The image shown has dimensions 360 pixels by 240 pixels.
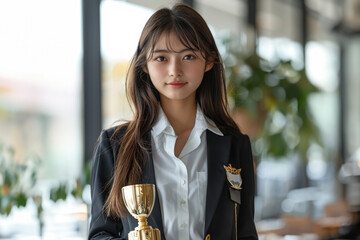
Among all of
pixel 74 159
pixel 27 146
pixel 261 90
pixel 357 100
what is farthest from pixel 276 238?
pixel 357 100

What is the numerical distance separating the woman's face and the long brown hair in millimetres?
18

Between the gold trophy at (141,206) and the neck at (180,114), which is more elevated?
the neck at (180,114)

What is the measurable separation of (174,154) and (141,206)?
0.30 m

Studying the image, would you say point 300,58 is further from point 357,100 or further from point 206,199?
point 206,199

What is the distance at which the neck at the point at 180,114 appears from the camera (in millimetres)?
1819

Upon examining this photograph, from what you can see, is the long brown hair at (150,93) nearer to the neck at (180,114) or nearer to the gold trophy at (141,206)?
the neck at (180,114)

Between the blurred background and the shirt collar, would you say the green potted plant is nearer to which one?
the blurred background

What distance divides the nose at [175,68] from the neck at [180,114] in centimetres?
15

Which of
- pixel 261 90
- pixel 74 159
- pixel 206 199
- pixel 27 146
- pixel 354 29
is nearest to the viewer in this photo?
pixel 206 199

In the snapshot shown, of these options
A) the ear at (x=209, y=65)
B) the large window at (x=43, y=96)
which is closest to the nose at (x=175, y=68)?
the ear at (x=209, y=65)

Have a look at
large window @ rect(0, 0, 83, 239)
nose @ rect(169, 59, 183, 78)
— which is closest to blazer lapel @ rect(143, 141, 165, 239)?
nose @ rect(169, 59, 183, 78)

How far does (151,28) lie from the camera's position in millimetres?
1729

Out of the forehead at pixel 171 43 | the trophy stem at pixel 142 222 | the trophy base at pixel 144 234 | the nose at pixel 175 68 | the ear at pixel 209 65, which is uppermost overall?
the forehead at pixel 171 43

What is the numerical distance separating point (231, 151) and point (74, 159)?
2.42 m
